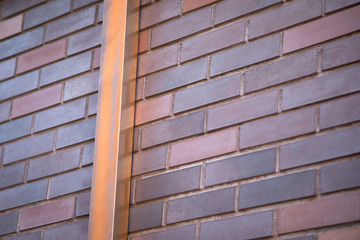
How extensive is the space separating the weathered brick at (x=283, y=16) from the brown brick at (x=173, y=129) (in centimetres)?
28

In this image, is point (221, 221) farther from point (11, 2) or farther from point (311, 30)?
point (11, 2)

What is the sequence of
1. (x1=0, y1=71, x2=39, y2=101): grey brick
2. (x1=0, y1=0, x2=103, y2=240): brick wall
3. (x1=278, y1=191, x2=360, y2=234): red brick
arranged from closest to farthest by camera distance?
(x1=278, y1=191, x2=360, y2=234): red brick
(x1=0, y1=0, x2=103, y2=240): brick wall
(x1=0, y1=71, x2=39, y2=101): grey brick

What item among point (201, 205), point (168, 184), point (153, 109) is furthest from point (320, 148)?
point (153, 109)

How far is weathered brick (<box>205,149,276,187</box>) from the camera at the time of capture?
183 centimetres

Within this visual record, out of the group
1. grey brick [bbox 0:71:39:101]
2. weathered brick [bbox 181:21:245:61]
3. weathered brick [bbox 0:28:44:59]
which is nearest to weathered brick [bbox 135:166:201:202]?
weathered brick [bbox 181:21:245:61]

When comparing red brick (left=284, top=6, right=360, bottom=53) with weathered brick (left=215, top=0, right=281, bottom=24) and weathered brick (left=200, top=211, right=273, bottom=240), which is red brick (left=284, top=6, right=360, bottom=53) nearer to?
weathered brick (left=215, top=0, right=281, bottom=24)

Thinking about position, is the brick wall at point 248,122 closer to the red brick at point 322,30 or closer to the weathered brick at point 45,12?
the red brick at point 322,30

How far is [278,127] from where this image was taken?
6.06ft

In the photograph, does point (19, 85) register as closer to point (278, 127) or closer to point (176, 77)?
point (176, 77)

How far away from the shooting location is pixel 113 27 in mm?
2197

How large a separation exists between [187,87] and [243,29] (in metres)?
0.23

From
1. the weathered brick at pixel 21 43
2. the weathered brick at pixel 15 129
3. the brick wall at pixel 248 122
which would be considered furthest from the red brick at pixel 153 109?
the weathered brick at pixel 21 43

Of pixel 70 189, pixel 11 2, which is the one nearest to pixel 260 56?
pixel 70 189

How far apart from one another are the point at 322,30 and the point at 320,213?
0.49 m
